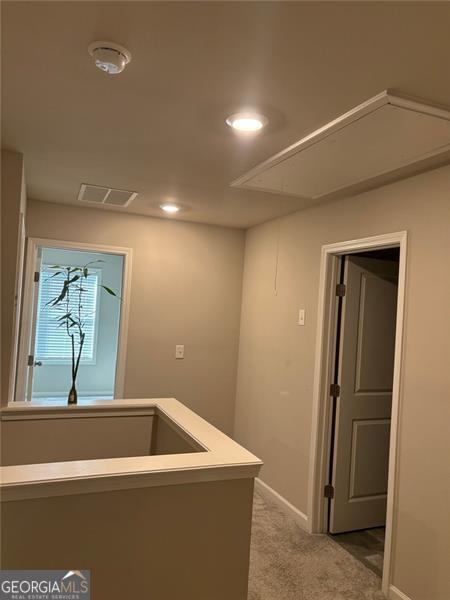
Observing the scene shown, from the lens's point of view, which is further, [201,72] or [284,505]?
[284,505]

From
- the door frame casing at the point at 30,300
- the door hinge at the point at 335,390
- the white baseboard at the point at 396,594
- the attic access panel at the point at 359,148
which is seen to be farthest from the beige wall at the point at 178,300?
the white baseboard at the point at 396,594

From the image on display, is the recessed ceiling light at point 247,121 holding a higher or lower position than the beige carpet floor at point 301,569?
higher

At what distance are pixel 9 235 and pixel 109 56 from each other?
143cm

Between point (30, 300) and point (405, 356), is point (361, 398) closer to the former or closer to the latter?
point (405, 356)

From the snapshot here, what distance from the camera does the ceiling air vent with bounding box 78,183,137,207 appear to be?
3330 mm

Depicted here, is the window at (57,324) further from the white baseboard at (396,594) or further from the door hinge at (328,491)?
the white baseboard at (396,594)

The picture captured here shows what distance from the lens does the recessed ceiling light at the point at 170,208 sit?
12.3ft

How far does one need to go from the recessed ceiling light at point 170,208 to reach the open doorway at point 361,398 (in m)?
1.41

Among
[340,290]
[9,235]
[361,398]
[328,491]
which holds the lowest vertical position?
[328,491]

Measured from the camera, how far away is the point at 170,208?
3.80m

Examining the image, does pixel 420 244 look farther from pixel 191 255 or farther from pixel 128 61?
pixel 191 255

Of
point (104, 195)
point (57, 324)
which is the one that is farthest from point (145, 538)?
point (57, 324)

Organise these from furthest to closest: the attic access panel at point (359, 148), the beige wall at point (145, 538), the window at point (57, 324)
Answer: the window at point (57, 324) < the attic access panel at point (359, 148) < the beige wall at point (145, 538)

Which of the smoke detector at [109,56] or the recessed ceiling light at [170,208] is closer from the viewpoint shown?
the smoke detector at [109,56]
